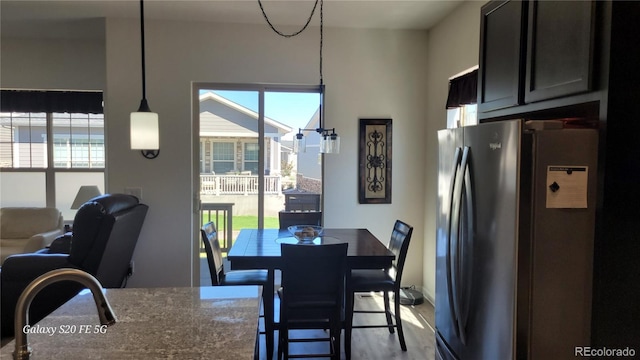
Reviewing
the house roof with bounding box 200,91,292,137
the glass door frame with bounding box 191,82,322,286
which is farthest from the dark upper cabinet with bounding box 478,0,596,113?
the house roof with bounding box 200,91,292,137

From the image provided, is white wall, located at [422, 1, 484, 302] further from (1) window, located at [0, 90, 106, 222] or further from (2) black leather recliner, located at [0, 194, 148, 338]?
(1) window, located at [0, 90, 106, 222]

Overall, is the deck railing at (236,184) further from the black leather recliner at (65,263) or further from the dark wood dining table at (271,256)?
the black leather recliner at (65,263)

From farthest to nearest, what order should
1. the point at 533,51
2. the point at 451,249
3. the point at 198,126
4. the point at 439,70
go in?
the point at 198,126 < the point at 439,70 < the point at 451,249 < the point at 533,51

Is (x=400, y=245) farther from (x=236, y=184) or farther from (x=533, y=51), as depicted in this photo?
(x=236, y=184)

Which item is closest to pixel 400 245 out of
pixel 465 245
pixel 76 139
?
pixel 465 245

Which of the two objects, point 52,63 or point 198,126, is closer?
point 198,126

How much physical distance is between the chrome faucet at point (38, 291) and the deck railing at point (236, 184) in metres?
3.16

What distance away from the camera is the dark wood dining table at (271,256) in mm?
2557

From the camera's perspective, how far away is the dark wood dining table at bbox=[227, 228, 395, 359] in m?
2.56

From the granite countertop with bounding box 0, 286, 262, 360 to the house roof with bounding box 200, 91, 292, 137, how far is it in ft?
8.84

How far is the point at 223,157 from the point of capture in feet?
13.5

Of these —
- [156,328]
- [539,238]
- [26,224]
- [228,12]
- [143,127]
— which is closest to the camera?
[156,328]

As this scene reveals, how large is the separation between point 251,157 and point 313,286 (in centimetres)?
208

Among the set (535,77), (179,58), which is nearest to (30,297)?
(535,77)
